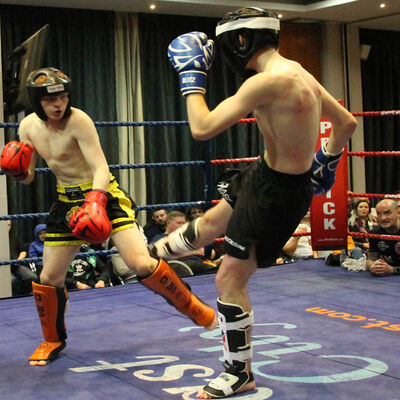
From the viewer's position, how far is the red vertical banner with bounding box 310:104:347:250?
4.26 meters

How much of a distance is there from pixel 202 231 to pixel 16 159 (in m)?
0.78

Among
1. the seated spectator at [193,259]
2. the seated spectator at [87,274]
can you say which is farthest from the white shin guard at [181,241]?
the seated spectator at [193,259]

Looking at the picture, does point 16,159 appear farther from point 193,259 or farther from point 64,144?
Result: point 193,259

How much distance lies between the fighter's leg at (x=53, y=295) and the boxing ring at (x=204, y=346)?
76mm

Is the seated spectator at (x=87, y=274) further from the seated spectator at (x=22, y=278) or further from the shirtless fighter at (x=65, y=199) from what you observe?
the shirtless fighter at (x=65, y=199)

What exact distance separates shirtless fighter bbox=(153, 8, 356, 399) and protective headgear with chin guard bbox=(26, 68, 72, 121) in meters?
0.63

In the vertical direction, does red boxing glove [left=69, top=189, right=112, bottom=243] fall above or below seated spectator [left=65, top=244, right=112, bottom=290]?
above

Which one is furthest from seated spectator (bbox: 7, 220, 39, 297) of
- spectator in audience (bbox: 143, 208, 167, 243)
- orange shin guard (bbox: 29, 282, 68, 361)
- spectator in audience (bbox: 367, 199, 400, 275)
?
spectator in audience (bbox: 367, 199, 400, 275)

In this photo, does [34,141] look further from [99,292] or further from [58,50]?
[58,50]

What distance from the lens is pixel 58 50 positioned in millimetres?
5797

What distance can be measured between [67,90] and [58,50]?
135 inches

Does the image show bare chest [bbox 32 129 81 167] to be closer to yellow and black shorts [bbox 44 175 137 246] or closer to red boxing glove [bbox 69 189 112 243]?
yellow and black shorts [bbox 44 175 137 246]

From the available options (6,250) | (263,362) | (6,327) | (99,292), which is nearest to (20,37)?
(6,250)

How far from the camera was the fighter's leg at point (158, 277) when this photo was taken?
2.50 metres
